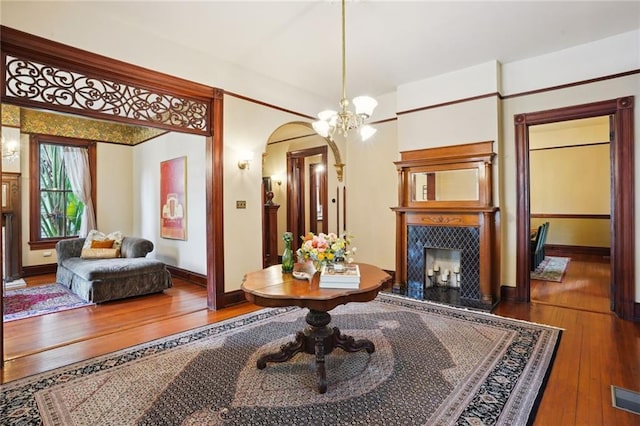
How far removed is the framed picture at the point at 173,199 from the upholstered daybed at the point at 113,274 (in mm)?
617

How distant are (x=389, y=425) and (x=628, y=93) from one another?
4.20m

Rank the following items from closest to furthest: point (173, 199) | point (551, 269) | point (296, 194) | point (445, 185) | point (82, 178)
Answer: point (445, 185), point (173, 199), point (551, 269), point (82, 178), point (296, 194)

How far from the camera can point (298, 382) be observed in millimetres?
2182

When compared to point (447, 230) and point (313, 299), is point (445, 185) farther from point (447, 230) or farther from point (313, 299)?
point (313, 299)

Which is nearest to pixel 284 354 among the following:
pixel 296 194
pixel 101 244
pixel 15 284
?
pixel 101 244

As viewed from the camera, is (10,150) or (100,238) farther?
(100,238)

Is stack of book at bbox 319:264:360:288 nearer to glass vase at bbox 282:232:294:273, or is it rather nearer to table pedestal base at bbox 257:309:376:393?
table pedestal base at bbox 257:309:376:393

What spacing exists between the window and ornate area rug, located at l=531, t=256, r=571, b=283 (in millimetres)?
8542

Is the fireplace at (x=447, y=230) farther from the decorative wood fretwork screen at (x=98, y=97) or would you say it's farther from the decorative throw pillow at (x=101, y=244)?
the decorative throw pillow at (x=101, y=244)

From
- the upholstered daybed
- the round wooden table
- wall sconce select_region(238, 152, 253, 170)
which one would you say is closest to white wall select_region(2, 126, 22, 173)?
the upholstered daybed

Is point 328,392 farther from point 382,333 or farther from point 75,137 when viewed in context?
point 75,137

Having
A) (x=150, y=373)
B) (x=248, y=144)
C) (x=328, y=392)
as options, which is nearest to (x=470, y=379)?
(x=328, y=392)

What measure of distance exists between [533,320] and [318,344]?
2.56 metres

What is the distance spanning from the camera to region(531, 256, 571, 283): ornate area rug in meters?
5.27
